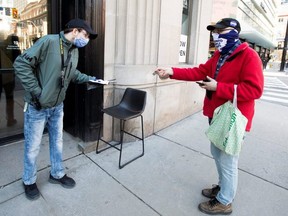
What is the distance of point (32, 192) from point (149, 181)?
1344 millimetres

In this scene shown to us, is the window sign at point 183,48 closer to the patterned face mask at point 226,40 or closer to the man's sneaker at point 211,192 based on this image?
the patterned face mask at point 226,40

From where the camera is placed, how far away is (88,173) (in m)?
3.01

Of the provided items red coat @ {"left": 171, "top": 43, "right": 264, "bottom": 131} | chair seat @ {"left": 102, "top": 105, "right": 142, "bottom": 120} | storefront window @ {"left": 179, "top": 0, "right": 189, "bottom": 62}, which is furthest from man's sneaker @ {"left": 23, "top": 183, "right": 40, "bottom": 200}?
storefront window @ {"left": 179, "top": 0, "right": 189, "bottom": 62}

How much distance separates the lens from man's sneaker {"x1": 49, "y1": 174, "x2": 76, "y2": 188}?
2.70 metres

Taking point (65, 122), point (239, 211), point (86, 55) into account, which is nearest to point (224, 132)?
point (239, 211)

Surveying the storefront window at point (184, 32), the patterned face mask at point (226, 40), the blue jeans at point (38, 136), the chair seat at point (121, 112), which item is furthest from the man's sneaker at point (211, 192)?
the storefront window at point (184, 32)

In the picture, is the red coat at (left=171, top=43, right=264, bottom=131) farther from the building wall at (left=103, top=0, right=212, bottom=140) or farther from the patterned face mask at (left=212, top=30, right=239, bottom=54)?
the building wall at (left=103, top=0, right=212, bottom=140)

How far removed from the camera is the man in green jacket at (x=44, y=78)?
2.11 meters

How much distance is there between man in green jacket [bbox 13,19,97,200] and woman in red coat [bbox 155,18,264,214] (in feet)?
4.28

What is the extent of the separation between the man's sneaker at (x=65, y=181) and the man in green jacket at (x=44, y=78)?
0.27 metres

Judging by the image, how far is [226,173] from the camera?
2262 millimetres

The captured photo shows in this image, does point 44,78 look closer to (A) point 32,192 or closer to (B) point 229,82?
(A) point 32,192

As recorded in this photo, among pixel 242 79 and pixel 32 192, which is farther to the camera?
pixel 32 192

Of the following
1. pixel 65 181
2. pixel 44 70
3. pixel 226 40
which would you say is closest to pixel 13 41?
pixel 44 70
